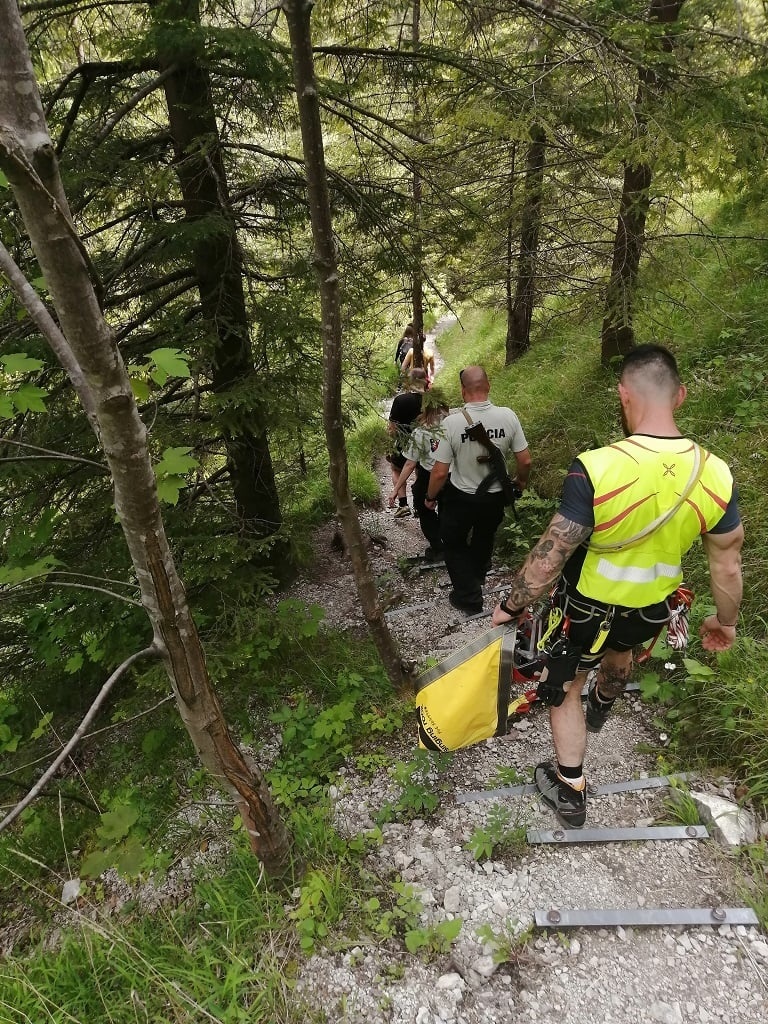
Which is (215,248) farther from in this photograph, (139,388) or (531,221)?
(531,221)

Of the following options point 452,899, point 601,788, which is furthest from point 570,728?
point 452,899

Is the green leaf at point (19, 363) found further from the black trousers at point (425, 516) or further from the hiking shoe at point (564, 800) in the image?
the black trousers at point (425, 516)

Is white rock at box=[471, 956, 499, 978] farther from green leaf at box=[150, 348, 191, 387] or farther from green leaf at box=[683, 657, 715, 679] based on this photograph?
green leaf at box=[150, 348, 191, 387]

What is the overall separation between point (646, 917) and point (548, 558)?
5.76 feet

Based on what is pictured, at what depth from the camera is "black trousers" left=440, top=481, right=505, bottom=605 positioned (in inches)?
199

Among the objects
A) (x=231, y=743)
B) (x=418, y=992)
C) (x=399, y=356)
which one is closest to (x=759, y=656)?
(x=418, y=992)

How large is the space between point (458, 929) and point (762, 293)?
7.91 m

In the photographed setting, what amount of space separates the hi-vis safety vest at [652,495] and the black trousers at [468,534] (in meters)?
2.45

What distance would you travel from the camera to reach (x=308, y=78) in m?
2.10

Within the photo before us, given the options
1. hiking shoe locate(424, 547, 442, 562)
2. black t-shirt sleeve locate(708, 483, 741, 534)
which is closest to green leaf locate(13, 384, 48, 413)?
black t-shirt sleeve locate(708, 483, 741, 534)

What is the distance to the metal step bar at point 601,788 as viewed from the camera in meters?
3.13

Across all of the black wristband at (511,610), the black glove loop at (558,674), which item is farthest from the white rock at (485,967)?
the black wristband at (511,610)

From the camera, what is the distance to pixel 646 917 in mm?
2506

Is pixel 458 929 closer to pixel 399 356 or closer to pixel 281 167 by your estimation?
pixel 281 167
